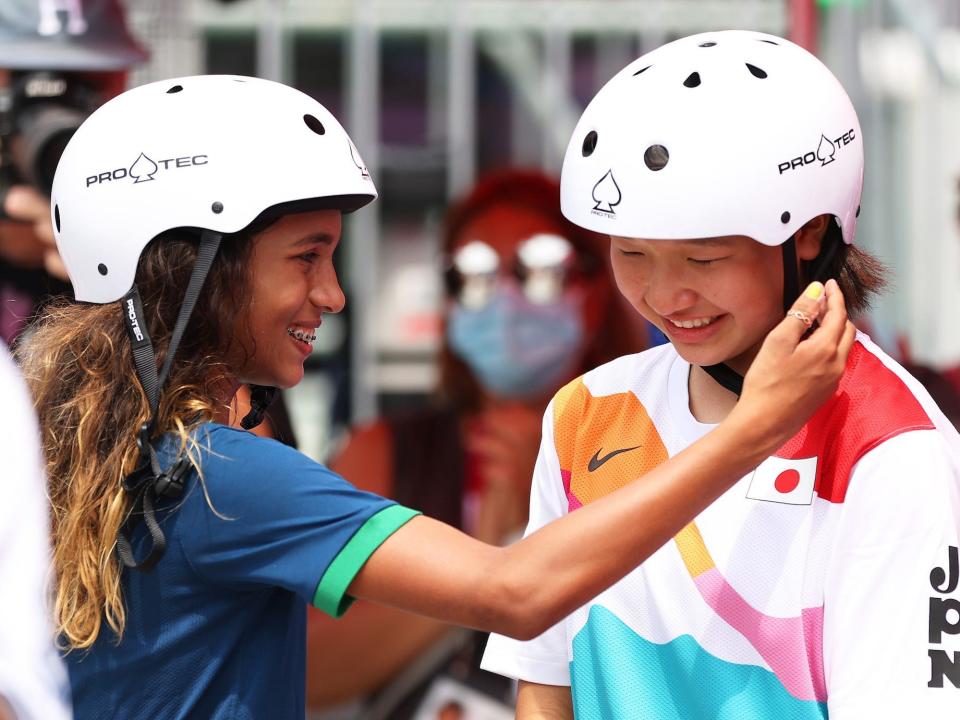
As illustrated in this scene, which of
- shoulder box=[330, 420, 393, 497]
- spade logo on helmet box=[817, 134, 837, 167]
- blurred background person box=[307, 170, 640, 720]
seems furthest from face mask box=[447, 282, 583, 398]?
spade logo on helmet box=[817, 134, 837, 167]

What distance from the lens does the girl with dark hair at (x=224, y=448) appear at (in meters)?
1.97

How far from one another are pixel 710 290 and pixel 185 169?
83 cm

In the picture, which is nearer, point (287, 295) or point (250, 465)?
point (250, 465)

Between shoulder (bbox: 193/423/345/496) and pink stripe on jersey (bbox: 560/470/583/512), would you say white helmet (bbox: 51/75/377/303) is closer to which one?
shoulder (bbox: 193/423/345/496)

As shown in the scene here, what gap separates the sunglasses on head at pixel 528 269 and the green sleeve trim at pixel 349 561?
3.00 meters

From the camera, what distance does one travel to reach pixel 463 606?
1.99 metres

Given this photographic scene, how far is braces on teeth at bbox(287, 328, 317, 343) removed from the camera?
2.33m

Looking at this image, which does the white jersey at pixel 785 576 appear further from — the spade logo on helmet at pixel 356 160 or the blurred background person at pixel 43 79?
the blurred background person at pixel 43 79

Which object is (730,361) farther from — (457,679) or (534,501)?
(457,679)

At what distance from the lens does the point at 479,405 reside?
17.1 feet

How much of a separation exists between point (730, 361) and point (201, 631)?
905 millimetres

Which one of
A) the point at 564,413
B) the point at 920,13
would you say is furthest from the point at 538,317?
the point at 564,413

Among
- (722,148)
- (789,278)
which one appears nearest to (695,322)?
(789,278)

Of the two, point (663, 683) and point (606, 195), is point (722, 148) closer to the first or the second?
point (606, 195)
